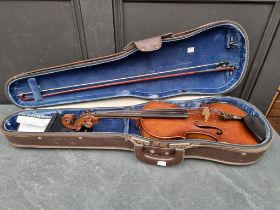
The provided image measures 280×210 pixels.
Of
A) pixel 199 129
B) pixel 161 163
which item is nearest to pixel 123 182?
pixel 161 163

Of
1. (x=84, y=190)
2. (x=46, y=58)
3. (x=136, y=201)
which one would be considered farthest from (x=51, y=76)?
(x=136, y=201)

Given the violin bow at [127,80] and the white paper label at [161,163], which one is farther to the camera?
the violin bow at [127,80]

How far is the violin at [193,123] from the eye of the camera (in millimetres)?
1027

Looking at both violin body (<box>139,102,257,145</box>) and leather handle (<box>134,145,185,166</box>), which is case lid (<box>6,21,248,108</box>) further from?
leather handle (<box>134,145,185,166</box>)

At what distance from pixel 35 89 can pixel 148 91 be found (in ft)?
2.22

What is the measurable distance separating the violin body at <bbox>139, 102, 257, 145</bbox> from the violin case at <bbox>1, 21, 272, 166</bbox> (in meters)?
0.05

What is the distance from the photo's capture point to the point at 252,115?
44.7 inches

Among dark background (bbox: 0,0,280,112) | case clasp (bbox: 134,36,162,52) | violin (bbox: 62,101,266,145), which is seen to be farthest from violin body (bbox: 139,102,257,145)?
dark background (bbox: 0,0,280,112)

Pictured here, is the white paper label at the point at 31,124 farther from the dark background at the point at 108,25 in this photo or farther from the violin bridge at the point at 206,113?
the violin bridge at the point at 206,113

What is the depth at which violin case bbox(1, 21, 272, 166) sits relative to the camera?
1014 mm

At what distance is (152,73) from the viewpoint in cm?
125

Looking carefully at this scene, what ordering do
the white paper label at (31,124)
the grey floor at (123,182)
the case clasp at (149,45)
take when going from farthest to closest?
the white paper label at (31,124) → the case clasp at (149,45) → the grey floor at (123,182)

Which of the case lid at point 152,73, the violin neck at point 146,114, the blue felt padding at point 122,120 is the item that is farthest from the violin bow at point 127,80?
the violin neck at point 146,114

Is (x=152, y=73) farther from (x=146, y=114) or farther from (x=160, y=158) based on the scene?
(x=160, y=158)
